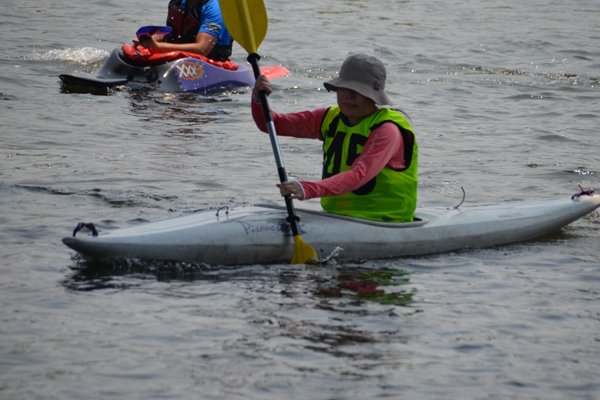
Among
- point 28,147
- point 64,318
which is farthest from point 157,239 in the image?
point 28,147

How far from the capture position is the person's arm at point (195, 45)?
8625 mm

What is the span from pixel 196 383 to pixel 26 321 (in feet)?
2.88

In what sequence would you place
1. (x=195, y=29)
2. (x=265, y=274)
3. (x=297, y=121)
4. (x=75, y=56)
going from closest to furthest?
(x=265, y=274) → (x=297, y=121) → (x=195, y=29) → (x=75, y=56)

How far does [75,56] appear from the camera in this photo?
10.8m

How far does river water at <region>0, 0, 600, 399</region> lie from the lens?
2.61 meters

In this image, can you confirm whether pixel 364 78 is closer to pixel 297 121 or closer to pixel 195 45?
pixel 297 121

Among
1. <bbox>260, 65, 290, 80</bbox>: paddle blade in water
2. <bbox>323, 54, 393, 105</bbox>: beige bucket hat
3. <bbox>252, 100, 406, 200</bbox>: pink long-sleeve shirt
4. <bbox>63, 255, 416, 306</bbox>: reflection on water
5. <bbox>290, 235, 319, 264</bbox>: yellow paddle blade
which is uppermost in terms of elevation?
<bbox>323, 54, 393, 105</bbox>: beige bucket hat

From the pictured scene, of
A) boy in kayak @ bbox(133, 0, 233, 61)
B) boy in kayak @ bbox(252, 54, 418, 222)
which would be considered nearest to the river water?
boy in kayak @ bbox(252, 54, 418, 222)

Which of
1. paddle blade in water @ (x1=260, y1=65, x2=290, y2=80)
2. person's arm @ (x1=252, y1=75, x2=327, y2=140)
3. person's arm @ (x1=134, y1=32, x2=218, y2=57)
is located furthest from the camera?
paddle blade in water @ (x1=260, y1=65, x2=290, y2=80)

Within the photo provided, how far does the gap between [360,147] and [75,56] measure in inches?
320

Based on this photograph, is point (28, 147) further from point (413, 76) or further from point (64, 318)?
point (413, 76)

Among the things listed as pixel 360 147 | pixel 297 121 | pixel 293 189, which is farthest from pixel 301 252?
pixel 297 121

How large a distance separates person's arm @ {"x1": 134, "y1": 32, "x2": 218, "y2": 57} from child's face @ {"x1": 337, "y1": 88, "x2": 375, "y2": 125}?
5303 millimetres

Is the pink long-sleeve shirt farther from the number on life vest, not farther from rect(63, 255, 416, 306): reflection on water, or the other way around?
rect(63, 255, 416, 306): reflection on water
